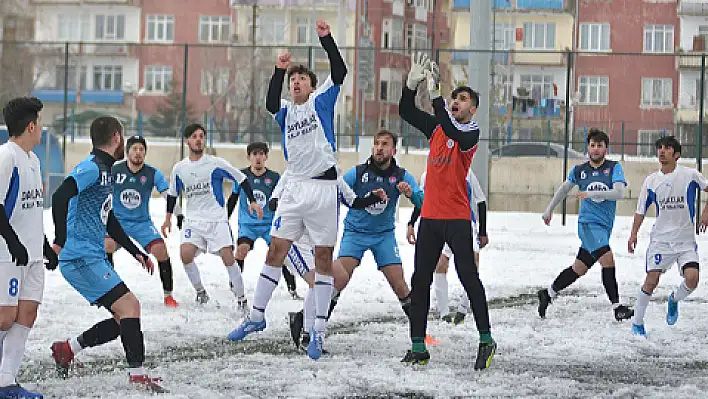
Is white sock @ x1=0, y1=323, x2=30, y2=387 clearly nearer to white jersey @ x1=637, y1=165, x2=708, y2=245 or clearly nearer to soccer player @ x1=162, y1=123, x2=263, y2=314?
soccer player @ x1=162, y1=123, x2=263, y2=314

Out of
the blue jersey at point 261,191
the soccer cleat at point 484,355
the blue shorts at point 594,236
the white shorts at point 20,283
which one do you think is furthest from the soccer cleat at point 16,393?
the blue shorts at point 594,236

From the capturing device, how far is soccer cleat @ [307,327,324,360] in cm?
796

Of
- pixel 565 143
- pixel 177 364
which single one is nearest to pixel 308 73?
pixel 177 364

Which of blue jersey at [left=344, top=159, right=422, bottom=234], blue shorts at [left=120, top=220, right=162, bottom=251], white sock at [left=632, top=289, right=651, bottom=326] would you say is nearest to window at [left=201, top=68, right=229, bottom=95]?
blue shorts at [left=120, top=220, right=162, bottom=251]

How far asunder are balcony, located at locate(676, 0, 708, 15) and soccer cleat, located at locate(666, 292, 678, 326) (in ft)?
73.4

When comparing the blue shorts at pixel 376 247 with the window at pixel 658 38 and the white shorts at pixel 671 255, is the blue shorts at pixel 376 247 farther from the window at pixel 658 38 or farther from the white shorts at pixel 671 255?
the window at pixel 658 38

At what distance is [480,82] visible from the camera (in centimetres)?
1705

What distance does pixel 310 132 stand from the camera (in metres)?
8.19

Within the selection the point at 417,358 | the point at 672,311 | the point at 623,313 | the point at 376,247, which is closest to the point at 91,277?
the point at 417,358

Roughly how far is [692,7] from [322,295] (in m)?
25.4

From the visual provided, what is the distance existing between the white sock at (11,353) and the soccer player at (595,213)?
533 cm

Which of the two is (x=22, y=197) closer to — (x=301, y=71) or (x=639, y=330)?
(x=301, y=71)

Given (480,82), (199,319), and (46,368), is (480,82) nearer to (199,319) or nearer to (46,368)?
(199,319)

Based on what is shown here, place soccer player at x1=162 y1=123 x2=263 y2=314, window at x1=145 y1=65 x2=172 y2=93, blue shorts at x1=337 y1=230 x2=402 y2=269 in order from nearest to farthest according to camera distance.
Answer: blue shorts at x1=337 y1=230 x2=402 y2=269, soccer player at x1=162 y1=123 x2=263 y2=314, window at x1=145 y1=65 x2=172 y2=93
